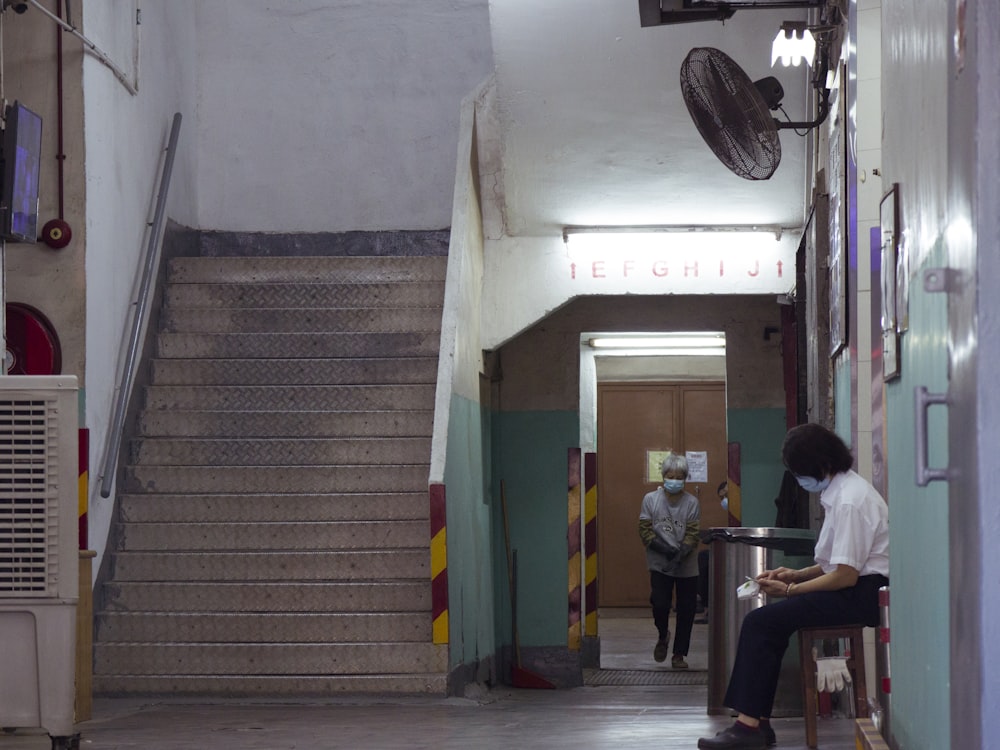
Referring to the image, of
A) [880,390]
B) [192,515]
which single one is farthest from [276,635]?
[880,390]

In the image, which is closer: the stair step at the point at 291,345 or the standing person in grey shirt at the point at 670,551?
the stair step at the point at 291,345

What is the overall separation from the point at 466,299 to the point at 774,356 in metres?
3.33

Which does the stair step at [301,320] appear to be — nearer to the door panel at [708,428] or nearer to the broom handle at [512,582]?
the broom handle at [512,582]

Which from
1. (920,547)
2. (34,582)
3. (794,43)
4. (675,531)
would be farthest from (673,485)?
(920,547)

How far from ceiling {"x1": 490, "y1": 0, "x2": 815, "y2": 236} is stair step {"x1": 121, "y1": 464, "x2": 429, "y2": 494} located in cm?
Result: 232

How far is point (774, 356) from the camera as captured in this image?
12.0m

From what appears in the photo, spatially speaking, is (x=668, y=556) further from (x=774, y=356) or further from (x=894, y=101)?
(x=894, y=101)

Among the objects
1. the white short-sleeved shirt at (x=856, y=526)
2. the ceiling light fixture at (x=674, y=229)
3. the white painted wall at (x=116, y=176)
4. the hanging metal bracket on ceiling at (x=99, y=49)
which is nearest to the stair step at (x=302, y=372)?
the white painted wall at (x=116, y=176)

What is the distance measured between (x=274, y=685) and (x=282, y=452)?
175cm

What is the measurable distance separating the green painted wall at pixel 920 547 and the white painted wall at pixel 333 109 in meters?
7.40

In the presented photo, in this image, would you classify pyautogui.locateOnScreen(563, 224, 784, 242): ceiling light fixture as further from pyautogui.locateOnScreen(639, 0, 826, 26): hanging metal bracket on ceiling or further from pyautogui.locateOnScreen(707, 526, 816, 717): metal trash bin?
pyautogui.locateOnScreen(707, 526, 816, 717): metal trash bin

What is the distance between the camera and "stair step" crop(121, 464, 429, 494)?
8.94 meters

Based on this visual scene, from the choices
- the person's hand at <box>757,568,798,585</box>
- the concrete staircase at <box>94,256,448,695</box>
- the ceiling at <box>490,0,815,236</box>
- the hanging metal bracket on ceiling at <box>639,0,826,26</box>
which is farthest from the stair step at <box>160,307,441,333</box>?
the person's hand at <box>757,568,798,585</box>

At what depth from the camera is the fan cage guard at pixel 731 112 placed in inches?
297
